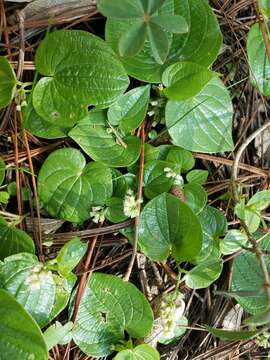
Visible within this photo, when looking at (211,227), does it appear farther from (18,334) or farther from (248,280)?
(18,334)

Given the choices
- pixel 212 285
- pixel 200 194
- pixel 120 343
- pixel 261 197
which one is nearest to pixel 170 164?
pixel 200 194

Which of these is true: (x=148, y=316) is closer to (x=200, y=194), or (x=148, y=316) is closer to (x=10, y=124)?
(x=200, y=194)

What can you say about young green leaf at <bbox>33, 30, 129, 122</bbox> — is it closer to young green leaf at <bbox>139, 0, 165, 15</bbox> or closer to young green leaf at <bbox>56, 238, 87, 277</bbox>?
young green leaf at <bbox>139, 0, 165, 15</bbox>

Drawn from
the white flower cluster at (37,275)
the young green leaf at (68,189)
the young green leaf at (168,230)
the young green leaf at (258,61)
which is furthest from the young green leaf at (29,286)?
the young green leaf at (258,61)

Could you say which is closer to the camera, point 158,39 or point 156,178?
point 158,39

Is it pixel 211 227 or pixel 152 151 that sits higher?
pixel 152 151

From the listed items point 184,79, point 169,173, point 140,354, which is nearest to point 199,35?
point 184,79
